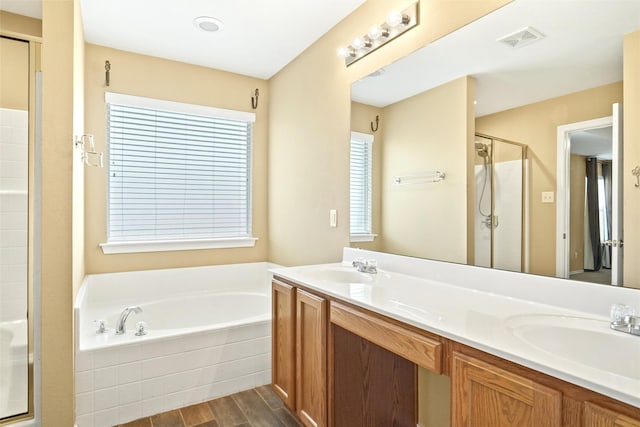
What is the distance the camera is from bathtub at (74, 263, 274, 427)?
209cm

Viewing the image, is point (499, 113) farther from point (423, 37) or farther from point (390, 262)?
point (390, 262)

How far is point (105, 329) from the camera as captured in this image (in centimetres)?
235

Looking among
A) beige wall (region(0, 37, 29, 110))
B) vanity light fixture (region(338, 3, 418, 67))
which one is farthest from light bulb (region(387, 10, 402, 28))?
beige wall (region(0, 37, 29, 110))

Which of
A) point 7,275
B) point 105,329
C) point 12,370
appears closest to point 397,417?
point 105,329

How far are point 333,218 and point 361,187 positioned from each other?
0.36 metres

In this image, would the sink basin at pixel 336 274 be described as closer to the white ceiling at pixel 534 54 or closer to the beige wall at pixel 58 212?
the white ceiling at pixel 534 54

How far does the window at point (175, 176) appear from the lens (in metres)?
2.96

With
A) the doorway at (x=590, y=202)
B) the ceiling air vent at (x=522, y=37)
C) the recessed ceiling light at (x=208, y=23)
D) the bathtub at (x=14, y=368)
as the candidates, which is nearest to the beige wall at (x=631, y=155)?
the doorway at (x=590, y=202)

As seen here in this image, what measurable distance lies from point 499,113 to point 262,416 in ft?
6.97

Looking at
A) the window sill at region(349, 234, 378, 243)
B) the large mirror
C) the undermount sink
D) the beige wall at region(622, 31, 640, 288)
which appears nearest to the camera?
the undermount sink

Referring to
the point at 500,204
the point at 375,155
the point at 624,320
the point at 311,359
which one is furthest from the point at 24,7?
the point at 624,320

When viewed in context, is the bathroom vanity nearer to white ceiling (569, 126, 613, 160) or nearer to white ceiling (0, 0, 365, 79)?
white ceiling (569, 126, 613, 160)

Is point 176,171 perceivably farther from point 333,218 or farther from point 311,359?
point 311,359

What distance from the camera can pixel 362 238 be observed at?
232 centimetres
